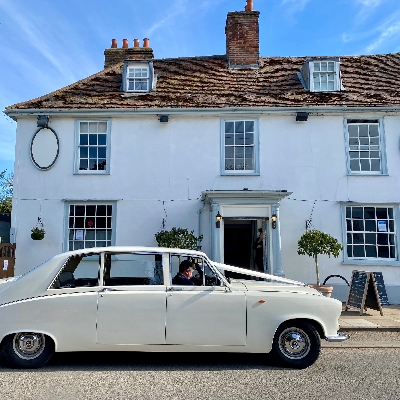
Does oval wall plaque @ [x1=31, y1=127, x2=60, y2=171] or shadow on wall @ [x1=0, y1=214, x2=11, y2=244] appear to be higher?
oval wall plaque @ [x1=31, y1=127, x2=60, y2=171]

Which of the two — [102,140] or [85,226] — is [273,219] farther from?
[102,140]

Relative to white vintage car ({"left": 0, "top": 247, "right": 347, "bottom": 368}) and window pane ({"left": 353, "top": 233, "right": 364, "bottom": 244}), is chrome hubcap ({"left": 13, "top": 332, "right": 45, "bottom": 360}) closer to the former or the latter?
white vintage car ({"left": 0, "top": 247, "right": 347, "bottom": 368})

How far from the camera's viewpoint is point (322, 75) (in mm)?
13547

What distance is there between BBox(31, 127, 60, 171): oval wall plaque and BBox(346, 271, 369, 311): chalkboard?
9.08 metres

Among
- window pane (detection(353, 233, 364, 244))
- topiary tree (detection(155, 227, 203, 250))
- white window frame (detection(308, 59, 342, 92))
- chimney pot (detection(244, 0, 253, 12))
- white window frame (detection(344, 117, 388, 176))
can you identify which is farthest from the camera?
chimney pot (detection(244, 0, 253, 12))

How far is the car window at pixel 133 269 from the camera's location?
5707 millimetres

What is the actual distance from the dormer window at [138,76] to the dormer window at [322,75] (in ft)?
16.8

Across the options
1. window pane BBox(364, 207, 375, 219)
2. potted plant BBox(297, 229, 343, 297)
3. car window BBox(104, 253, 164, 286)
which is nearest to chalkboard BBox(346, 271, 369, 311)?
potted plant BBox(297, 229, 343, 297)

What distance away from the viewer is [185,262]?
19.6 ft

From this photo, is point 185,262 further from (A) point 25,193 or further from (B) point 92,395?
(A) point 25,193

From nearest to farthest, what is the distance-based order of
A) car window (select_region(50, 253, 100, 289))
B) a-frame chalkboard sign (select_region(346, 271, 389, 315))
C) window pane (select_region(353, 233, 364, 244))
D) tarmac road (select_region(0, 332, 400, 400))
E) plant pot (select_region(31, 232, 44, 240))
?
tarmac road (select_region(0, 332, 400, 400)), car window (select_region(50, 253, 100, 289)), a-frame chalkboard sign (select_region(346, 271, 389, 315)), plant pot (select_region(31, 232, 44, 240)), window pane (select_region(353, 233, 364, 244))

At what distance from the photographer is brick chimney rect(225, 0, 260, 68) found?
14.7 m

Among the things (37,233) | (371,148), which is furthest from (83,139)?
(371,148)

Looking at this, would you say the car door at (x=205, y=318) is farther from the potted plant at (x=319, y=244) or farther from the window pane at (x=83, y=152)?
the window pane at (x=83, y=152)
